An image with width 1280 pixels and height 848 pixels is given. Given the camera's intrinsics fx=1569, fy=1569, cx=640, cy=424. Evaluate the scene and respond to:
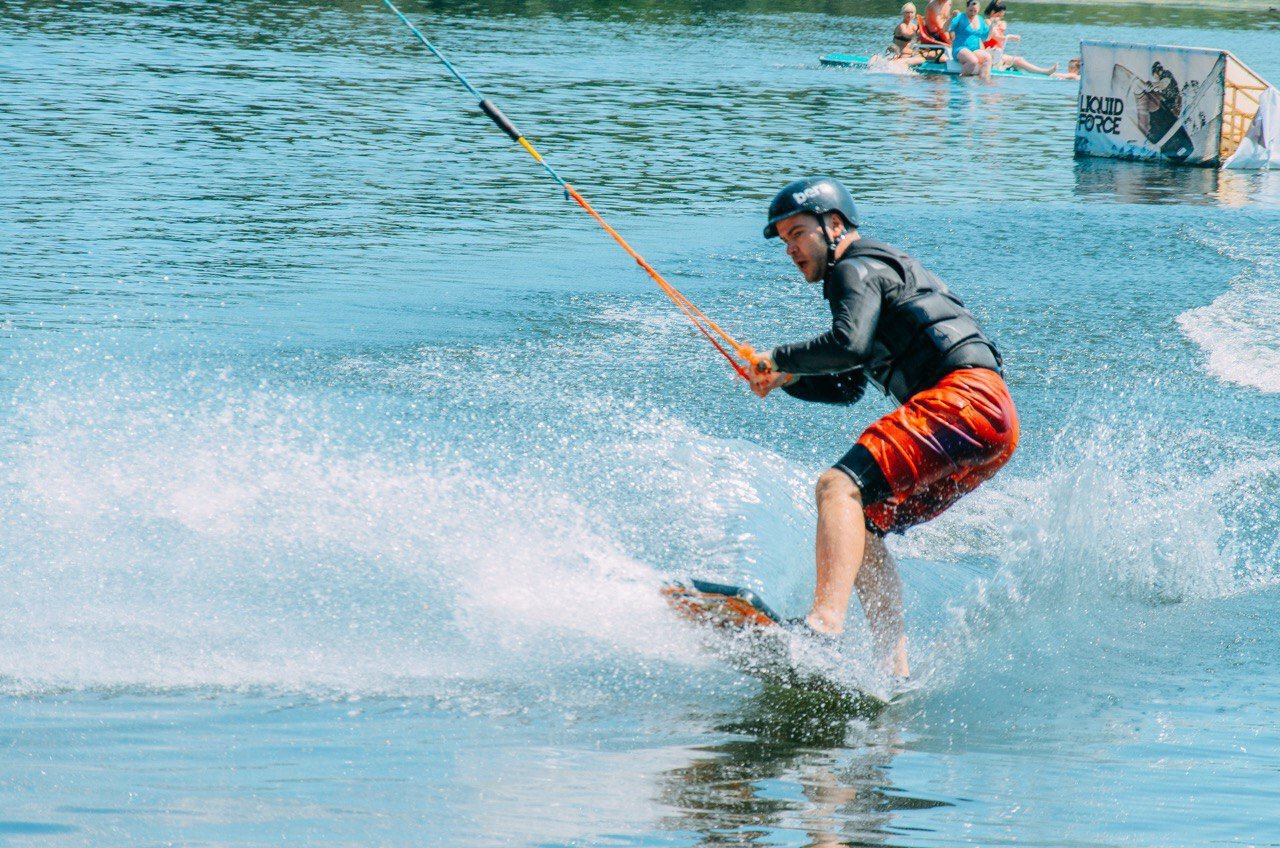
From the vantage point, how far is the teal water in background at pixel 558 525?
12.9 feet

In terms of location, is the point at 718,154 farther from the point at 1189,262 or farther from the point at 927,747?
the point at 927,747

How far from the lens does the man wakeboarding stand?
461cm

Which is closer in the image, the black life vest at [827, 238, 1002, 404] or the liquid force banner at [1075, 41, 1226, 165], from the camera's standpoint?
the black life vest at [827, 238, 1002, 404]

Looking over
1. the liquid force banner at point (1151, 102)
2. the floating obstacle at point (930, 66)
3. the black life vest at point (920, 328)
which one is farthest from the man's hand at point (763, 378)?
the floating obstacle at point (930, 66)

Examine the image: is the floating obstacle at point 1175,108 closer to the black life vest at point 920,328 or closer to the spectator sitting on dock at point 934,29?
the spectator sitting on dock at point 934,29

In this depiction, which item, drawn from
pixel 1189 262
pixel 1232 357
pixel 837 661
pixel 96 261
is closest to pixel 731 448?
pixel 837 661

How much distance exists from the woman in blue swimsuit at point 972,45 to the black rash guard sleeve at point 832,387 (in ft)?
83.4

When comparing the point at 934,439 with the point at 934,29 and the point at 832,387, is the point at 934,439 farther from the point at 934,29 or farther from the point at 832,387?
the point at 934,29

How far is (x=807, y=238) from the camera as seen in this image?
4777 millimetres

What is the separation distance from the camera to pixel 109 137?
1719cm

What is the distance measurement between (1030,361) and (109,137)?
11.8m

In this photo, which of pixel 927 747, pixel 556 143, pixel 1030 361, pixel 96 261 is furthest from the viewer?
pixel 556 143

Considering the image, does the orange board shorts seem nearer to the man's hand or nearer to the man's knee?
the man's knee

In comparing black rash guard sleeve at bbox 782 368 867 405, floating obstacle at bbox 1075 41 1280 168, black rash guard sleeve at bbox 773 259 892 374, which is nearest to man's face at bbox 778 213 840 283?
black rash guard sleeve at bbox 773 259 892 374
